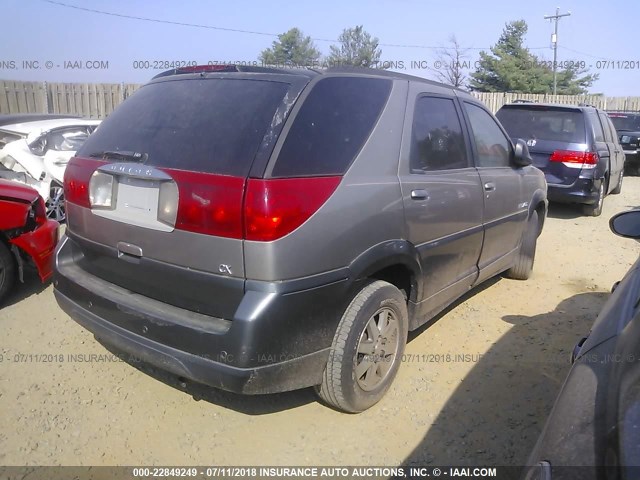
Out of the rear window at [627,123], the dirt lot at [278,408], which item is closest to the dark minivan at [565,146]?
the dirt lot at [278,408]

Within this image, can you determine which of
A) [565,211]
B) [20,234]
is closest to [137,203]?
[20,234]

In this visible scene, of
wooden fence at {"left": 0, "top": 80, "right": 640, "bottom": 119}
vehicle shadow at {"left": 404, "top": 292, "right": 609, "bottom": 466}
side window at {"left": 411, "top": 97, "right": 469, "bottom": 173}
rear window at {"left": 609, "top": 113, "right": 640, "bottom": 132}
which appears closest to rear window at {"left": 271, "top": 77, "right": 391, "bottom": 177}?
side window at {"left": 411, "top": 97, "right": 469, "bottom": 173}

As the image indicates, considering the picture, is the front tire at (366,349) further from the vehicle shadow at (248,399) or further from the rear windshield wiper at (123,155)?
the rear windshield wiper at (123,155)

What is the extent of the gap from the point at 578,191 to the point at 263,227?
734cm

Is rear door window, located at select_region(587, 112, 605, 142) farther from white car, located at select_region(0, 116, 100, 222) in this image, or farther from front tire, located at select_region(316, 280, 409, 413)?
white car, located at select_region(0, 116, 100, 222)

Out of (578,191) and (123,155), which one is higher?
(123,155)

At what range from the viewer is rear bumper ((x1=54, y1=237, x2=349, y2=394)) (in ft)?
7.59

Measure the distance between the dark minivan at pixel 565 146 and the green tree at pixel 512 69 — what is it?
32.2 meters

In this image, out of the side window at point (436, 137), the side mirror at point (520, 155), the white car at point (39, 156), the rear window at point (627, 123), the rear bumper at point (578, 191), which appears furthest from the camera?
the rear window at point (627, 123)

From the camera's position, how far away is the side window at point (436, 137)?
3.21 m

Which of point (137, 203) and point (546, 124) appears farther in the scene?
point (546, 124)

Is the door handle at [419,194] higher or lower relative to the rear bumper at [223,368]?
higher

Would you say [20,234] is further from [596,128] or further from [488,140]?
[596,128]

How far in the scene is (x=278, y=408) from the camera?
→ 3.08 meters
